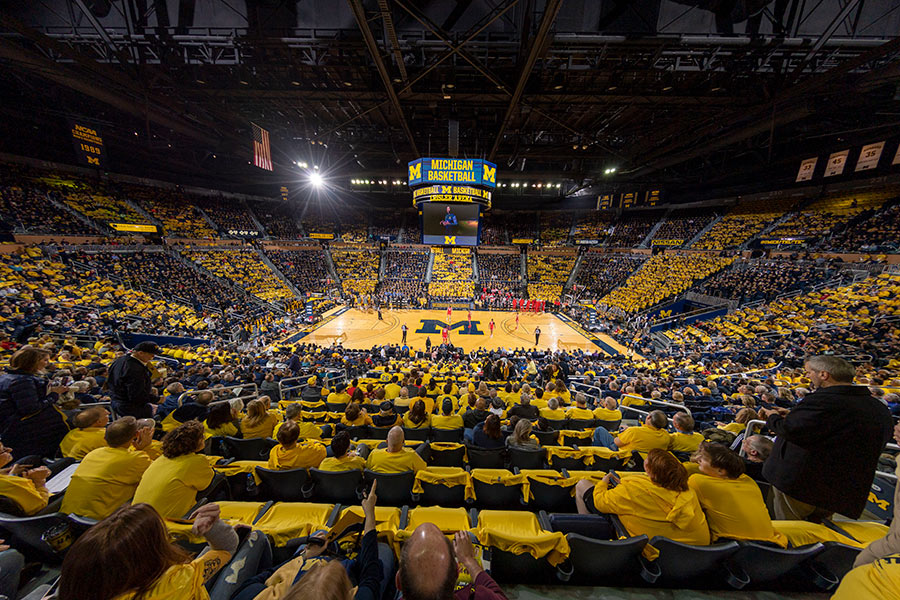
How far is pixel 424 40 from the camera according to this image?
9016 millimetres

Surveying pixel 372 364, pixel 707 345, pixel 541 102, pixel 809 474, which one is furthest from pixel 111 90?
pixel 707 345

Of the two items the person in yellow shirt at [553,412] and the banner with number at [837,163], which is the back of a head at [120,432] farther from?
the banner with number at [837,163]

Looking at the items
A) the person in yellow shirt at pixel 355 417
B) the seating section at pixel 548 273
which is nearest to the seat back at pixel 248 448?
the person in yellow shirt at pixel 355 417

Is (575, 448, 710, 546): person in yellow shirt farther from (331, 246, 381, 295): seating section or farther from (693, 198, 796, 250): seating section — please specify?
(331, 246, 381, 295): seating section

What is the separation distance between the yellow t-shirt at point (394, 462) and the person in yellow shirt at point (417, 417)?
67.0 inches

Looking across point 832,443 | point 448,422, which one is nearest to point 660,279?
point 448,422

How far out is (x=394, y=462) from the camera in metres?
3.66

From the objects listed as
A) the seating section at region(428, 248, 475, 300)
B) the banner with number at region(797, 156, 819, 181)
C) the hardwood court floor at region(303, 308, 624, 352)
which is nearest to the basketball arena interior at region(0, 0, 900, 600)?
the banner with number at region(797, 156, 819, 181)

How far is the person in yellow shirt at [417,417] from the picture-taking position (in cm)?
546

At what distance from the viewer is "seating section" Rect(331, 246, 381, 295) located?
3478cm

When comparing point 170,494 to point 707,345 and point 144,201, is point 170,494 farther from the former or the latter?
point 144,201

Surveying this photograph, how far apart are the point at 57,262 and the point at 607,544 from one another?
29271 millimetres

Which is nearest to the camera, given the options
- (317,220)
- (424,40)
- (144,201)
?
(424,40)

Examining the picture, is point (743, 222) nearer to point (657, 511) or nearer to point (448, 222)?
point (448, 222)
